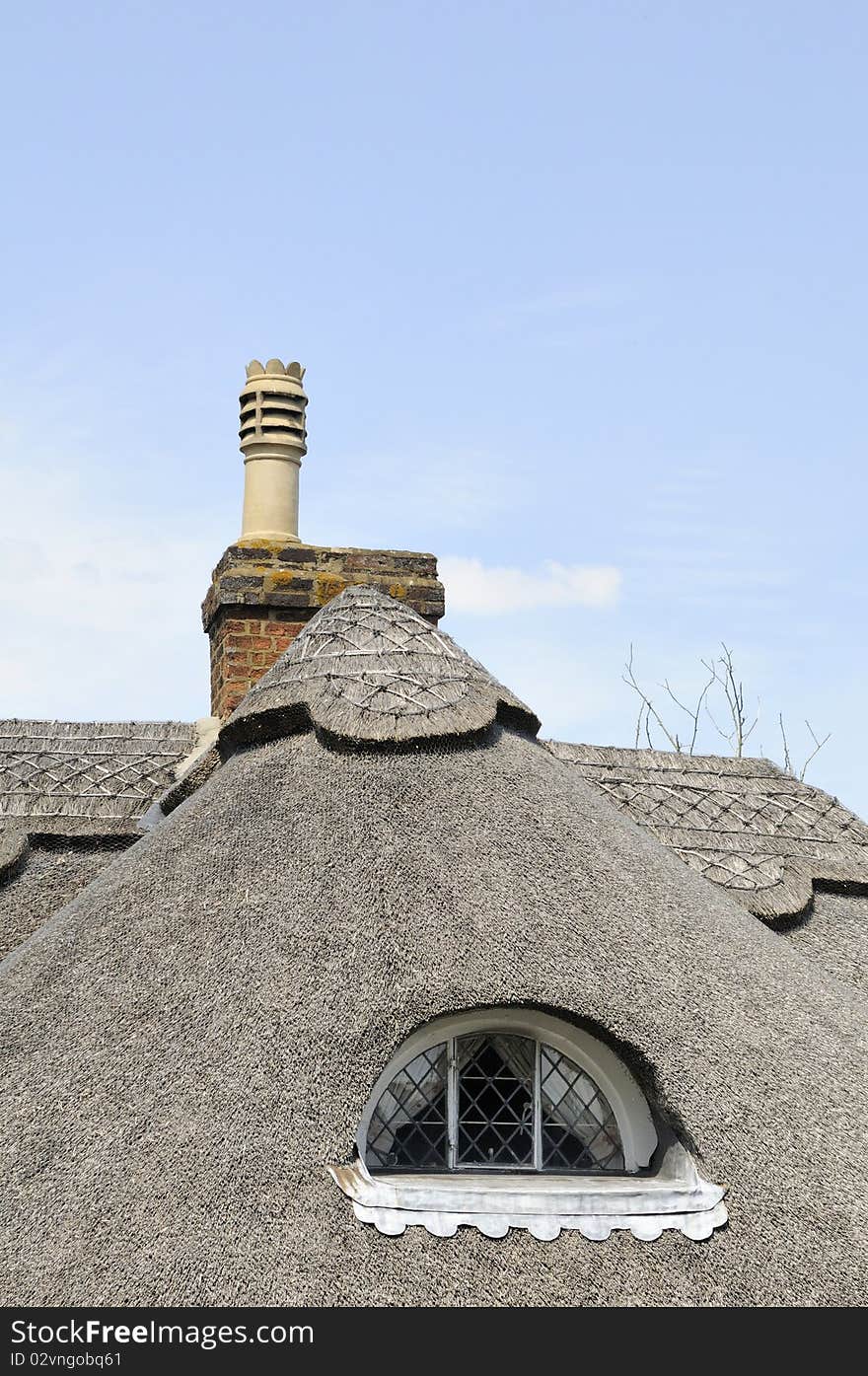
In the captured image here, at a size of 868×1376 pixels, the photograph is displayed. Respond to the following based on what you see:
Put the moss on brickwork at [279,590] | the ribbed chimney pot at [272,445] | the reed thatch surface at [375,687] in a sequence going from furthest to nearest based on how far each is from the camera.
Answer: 1. the ribbed chimney pot at [272,445]
2. the moss on brickwork at [279,590]
3. the reed thatch surface at [375,687]

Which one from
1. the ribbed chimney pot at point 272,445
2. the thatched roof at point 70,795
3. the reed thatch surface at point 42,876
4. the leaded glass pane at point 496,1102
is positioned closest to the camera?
the leaded glass pane at point 496,1102

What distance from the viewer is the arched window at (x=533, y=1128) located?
5812 millimetres

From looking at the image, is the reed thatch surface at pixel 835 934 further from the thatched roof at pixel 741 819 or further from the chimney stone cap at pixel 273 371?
the chimney stone cap at pixel 273 371

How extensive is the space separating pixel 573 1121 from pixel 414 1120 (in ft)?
1.96

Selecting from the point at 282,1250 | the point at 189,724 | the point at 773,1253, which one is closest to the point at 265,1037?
the point at 282,1250

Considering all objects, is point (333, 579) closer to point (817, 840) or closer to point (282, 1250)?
point (817, 840)

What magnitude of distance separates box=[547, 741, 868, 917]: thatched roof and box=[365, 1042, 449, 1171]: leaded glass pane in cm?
288

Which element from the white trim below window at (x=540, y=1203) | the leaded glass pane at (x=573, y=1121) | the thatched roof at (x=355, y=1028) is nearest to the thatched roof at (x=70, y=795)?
the thatched roof at (x=355, y=1028)

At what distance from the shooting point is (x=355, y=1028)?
579 centimetres

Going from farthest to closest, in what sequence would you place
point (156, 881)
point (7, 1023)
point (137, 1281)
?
point (156, 881) < point (7, 1023) < point (137, 1281)

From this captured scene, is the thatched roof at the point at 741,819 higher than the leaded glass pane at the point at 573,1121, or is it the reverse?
the thatched roof at the point at 741,819

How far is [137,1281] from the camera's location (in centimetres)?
519

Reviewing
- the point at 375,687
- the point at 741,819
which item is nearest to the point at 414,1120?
the point at 375,687

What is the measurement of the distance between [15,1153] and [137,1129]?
418mm
